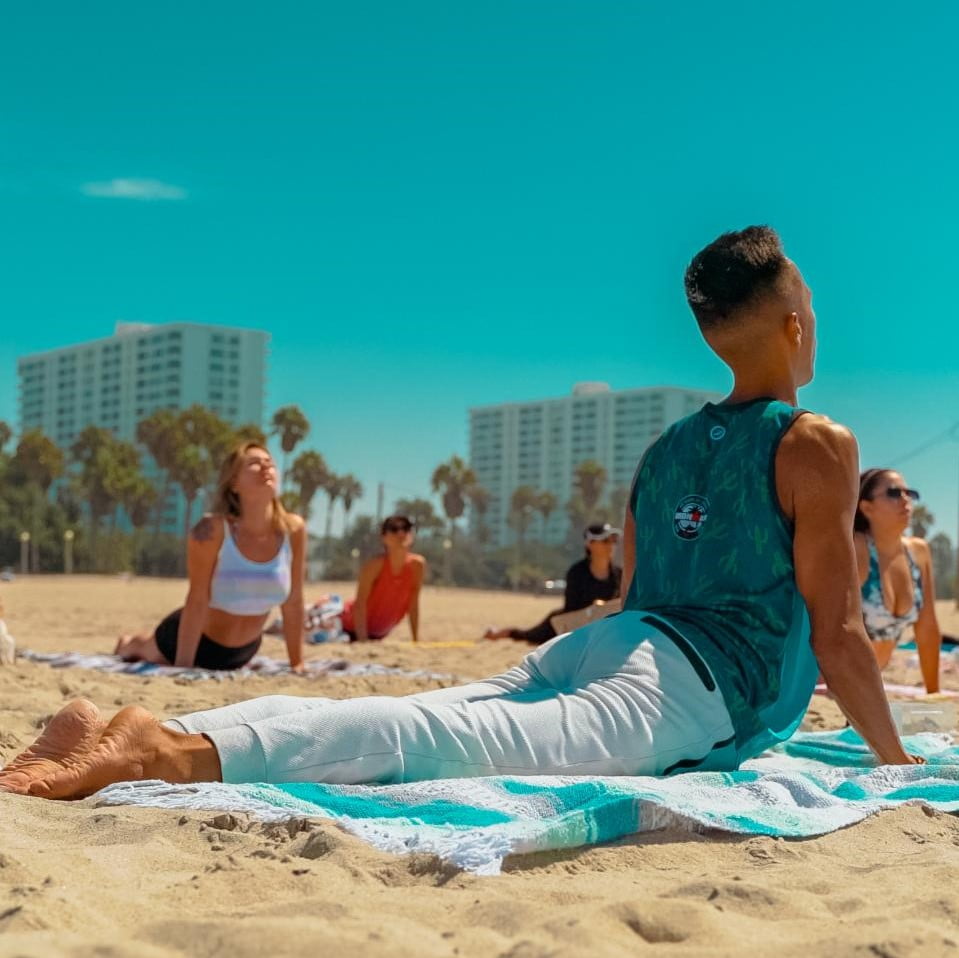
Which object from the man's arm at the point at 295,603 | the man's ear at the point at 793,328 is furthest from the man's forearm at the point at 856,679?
the man's arm at the point at 295,603

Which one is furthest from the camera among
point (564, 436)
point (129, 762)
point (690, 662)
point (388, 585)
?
point (564, 436)

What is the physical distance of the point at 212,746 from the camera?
2.70 meters

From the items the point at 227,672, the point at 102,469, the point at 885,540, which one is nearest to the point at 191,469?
the point at 102,469

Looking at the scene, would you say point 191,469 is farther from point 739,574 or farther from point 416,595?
point 739,574

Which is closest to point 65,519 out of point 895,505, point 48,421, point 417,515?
point 417,515

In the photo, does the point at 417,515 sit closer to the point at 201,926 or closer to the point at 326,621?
the point at 326,621

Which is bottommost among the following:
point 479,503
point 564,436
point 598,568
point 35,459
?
point 598,568

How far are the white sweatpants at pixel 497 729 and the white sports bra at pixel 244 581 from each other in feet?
12.4

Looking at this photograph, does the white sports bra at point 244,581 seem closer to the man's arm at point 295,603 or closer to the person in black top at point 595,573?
the man's arm at point 295,603

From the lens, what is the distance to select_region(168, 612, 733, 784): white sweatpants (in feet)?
8.85

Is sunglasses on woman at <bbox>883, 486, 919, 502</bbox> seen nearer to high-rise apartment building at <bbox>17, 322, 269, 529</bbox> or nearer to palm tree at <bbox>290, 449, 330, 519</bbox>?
palm tree at <bbox>290, 449, 330, 519</bbox>

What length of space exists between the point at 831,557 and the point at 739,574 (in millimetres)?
229

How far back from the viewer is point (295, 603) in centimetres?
697

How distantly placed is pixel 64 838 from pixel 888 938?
160 cm
